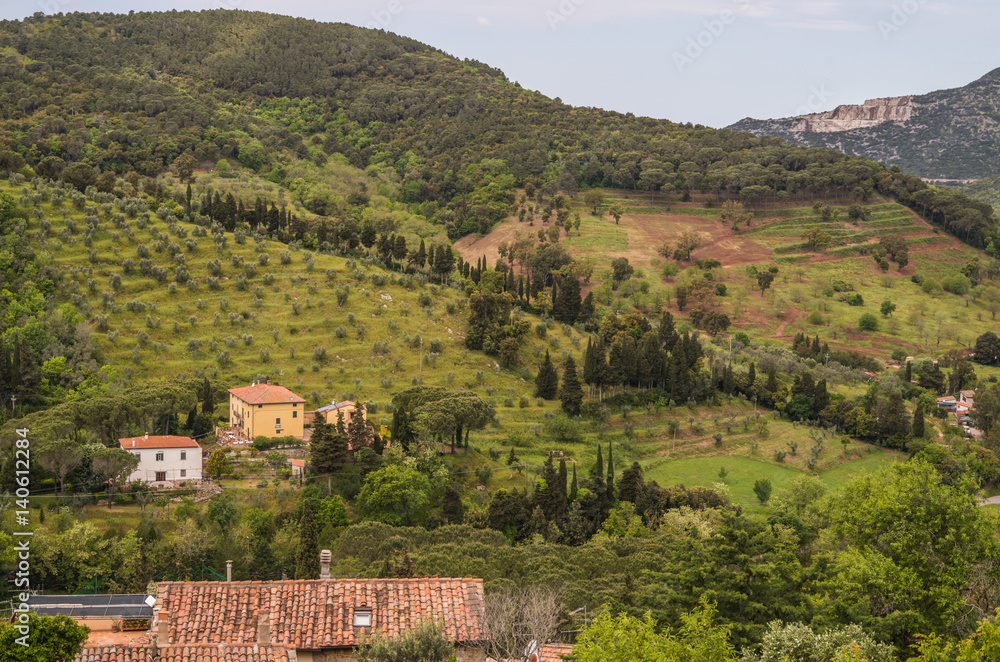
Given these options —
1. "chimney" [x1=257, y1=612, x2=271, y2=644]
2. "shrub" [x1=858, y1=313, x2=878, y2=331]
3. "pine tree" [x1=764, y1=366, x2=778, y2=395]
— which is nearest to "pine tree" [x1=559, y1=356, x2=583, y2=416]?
"pine tree" [x1=764, y1=366, x2=778, y2=395]

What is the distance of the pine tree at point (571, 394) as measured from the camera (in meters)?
68.9

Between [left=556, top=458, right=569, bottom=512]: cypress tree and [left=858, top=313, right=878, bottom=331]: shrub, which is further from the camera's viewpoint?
[left=858, top=313, right=878, bottom=331]: shrub

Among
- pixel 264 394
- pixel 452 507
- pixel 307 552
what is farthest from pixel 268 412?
pixel 307 552

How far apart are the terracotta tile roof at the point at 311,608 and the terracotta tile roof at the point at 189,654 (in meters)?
1.71

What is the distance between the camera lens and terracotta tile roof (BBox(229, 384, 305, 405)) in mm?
→ 57406

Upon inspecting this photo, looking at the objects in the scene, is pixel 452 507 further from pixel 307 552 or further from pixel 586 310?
pixel 586 310

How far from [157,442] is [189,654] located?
98.9ft

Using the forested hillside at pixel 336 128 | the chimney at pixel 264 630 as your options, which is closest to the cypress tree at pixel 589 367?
the chimney at pixel 264 630

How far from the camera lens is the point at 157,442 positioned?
51844 mm

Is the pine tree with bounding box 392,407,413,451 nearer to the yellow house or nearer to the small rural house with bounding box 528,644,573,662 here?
the yellow house

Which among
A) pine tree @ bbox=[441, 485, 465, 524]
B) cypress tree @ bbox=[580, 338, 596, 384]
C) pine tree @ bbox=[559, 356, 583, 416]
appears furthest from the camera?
cypress tree @ bbox=[580, 338, 596, 384]

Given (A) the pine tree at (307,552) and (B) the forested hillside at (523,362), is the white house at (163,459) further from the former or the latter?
(A) the pine tree at (307,552)

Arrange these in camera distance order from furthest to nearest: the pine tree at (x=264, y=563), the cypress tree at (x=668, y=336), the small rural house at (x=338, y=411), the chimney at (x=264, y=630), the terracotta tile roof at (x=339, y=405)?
the cypress tree at (x=668, y=336) < the terracotta tile roof at (x=339, y=405) < the small rural house at (x=338, y=411) < the pine tree at (x=264, y=563) < the chimney at (x=264, y=630)

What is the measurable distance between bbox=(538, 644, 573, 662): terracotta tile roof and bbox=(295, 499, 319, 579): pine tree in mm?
17281
